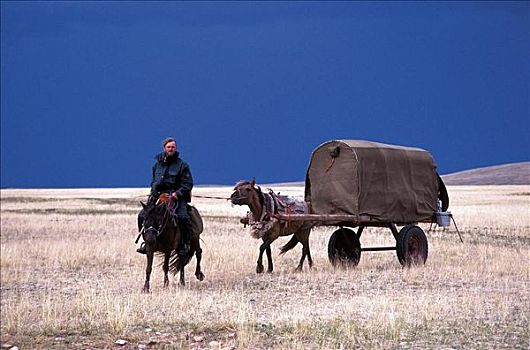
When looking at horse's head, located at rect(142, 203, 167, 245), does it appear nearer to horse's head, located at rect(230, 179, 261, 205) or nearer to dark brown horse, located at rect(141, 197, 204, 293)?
dark brown horse, located at rect(141, 197, 204, 293)

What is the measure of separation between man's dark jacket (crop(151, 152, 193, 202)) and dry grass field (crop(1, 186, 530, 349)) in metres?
1.72

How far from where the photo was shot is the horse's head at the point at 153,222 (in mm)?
14344

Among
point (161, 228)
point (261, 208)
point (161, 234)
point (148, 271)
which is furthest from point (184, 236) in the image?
point (261, 208)

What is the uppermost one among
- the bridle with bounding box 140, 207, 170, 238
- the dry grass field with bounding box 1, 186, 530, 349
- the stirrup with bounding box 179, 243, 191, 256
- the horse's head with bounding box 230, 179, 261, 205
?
the horse's head with bounding box 230, 179, 261, 205

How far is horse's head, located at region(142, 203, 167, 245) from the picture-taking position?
565 inches

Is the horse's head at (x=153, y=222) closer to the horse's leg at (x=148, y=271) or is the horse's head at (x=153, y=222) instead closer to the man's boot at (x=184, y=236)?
the horse's leg at (x=148, y=271)

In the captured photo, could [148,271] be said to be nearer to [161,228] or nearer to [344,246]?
[161,228]

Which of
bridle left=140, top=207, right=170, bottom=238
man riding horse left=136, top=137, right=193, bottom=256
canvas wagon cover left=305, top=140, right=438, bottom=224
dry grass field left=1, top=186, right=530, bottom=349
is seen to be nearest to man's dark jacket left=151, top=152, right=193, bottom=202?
man riding horse left=136, top=137, right=193, bottom=256

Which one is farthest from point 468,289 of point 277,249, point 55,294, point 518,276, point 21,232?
point 21,232

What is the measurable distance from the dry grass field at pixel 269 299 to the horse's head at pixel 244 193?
149 cm

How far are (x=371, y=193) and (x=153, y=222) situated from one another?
5.53m

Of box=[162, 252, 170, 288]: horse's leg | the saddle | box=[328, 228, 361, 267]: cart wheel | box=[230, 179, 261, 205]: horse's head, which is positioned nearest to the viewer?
the saddle

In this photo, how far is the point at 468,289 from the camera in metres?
14.1

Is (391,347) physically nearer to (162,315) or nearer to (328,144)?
(162,315)
